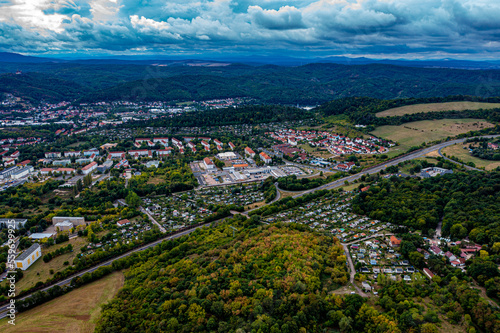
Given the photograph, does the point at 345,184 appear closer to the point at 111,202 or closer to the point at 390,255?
the point at 390,255

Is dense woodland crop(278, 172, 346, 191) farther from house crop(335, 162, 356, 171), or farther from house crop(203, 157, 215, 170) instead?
house crop(203, 157, 215, 170)

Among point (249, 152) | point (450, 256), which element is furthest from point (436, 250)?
point (249, 152)

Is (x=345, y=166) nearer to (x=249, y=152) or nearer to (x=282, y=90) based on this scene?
(x=249, y=152)

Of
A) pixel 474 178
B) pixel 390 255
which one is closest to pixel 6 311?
pixel 390 255

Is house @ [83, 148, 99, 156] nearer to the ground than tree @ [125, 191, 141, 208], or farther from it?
nearer to the ground

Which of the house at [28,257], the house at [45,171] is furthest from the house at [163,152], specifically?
the house at [28,257]

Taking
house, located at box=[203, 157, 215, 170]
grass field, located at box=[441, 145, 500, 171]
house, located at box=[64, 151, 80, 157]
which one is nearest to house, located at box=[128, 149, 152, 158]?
house, located at box=[64, 151, 80, 157]

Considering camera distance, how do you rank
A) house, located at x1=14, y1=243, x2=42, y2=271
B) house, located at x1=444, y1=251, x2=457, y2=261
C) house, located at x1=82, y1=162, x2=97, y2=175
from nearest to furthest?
1. house, located at x1=444, y1=251, x2=457, y2=261
2. house, located at x1=14, y1=243, x2=42, y2=271
3. house, located at x1=82, y1=162, x2=97, y2=175
